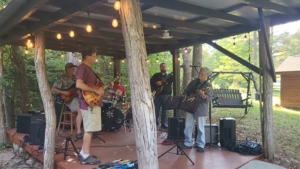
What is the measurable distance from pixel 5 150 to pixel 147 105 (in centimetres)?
457

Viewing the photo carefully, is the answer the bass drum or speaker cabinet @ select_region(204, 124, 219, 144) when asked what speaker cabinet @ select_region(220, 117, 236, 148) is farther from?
the bass drum

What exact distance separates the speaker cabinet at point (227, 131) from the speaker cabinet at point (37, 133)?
10.2 feet

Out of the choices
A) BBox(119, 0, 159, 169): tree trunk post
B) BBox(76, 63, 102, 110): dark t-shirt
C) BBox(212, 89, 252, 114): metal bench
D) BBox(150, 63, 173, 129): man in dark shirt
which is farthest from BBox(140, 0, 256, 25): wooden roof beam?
BBox(212, 89, 252, 114): metal bench

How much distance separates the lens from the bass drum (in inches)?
221

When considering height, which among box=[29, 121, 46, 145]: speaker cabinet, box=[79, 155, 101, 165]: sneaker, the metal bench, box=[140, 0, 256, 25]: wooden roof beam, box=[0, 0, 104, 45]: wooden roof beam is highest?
box=[140, 0, 256, 25]: wooden roof beam

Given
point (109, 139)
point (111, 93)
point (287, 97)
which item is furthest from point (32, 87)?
point (287, 97)

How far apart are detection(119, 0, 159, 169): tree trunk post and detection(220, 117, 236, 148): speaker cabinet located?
7.31 ft

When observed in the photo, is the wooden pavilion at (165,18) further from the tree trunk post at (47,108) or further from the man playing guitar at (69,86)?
the man playing guitar at (69,86)

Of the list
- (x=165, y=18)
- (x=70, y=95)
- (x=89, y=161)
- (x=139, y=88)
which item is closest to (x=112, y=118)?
(x=70, y=95)

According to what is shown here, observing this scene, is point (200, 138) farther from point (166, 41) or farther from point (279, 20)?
point (166, 41)

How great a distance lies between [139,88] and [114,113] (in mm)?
3381

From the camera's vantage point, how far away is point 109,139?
5.00 meters

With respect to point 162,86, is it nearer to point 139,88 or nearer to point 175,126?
point 175,126

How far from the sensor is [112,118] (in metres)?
5.70
